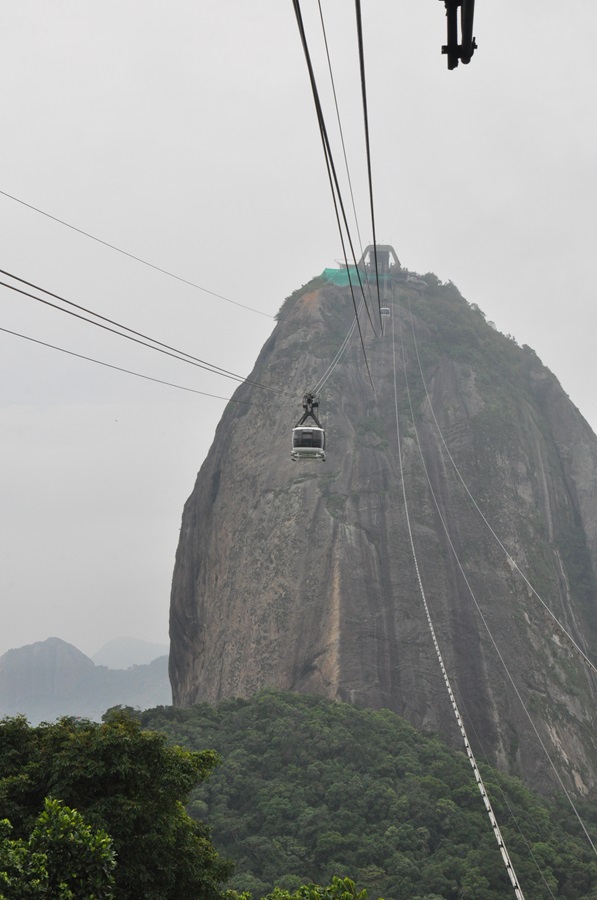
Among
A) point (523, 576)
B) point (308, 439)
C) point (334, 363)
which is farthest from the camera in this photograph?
point (334, 363)

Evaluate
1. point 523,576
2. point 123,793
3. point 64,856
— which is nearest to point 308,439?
point 123,793

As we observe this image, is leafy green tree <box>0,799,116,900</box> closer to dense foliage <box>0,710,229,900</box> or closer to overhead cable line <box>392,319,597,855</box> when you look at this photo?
dense foliage <box>0,710,229,900</box>

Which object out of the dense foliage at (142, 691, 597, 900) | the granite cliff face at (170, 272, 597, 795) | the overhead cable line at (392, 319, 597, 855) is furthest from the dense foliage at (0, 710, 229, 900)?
the granite cliff face at (170, 272, 597, 795)

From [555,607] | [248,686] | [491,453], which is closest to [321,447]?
[248,686]

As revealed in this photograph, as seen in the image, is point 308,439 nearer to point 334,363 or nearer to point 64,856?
point 64,856

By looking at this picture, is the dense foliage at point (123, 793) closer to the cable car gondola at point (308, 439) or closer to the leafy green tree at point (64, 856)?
the leafy green tree at point (64, 856)

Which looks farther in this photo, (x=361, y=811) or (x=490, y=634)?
(x=490, y=634)
